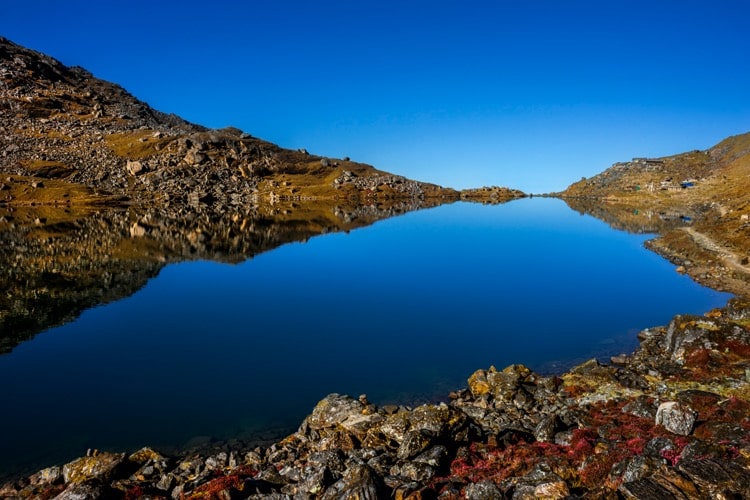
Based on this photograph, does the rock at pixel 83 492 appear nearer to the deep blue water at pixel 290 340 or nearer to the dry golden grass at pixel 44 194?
the deep blue water at pixel 290 340

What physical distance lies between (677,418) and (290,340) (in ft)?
94.1

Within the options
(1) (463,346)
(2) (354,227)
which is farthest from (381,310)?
(2) (354,227)

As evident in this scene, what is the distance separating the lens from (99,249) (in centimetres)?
8106

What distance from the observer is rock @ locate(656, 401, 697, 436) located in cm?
1955

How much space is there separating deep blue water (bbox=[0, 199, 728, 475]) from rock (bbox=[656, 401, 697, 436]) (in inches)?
532

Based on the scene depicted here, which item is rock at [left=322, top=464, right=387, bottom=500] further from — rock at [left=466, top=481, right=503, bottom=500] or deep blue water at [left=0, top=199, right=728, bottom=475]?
deep blue water at [left=0, top=199, right=728, bottom=475]

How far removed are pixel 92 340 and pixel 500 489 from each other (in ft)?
124

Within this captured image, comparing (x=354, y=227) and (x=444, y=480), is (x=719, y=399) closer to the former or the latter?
Answer: (x=444, y=480)

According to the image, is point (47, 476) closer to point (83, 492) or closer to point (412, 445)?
point (83, 492)

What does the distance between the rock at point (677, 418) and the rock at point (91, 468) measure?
24364 mm

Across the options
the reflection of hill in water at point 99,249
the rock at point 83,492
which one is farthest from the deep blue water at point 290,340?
the rock at point 83,492

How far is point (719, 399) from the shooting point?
22.6 meters

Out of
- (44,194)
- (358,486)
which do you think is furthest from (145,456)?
(44,194)

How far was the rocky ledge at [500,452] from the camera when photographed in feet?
50.4
